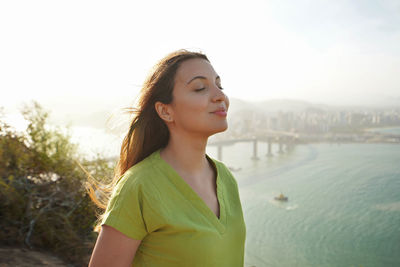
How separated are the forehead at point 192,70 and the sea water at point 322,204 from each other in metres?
4.04

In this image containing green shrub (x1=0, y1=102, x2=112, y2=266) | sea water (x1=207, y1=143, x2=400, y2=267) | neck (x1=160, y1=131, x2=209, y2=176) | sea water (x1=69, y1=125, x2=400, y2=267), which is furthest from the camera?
sea water (x1=207, y1=143, x2=400, y2=267)

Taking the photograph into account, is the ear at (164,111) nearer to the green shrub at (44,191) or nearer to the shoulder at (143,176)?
the shoulder at (143,176)

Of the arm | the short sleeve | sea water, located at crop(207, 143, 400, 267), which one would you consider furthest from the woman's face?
sea water, located at crop(207, 143, 400, 267)

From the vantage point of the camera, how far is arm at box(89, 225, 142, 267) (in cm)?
79

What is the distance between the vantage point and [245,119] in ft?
46.7

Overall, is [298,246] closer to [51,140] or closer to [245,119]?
[51,140]

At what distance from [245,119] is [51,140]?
1167 centimetres

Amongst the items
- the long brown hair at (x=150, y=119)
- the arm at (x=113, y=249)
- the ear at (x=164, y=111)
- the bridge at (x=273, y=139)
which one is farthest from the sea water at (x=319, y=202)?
the arm at (x=113, y=249)

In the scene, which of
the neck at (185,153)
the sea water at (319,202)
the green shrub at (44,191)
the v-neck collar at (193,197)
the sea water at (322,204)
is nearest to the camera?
the v-neck collar at (193,197)

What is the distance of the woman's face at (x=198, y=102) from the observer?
966mm

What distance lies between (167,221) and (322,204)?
10.6m

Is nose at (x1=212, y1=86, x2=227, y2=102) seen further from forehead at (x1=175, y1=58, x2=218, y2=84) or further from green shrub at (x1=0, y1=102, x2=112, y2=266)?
green shrub at (x1=0, y1=102, x2=112, y2=266)

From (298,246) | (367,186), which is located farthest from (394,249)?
(367,186)

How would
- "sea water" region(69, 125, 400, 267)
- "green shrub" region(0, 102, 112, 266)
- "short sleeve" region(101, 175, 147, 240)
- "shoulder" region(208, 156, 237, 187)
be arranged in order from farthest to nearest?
"sea water" region(69, 125, 400, 267) → "green shrub" region(0, 102, 112, 266) → "shoulder" region(208, 156, 237, 187) → "short sleeve" region(101, 175, 147, 240)
